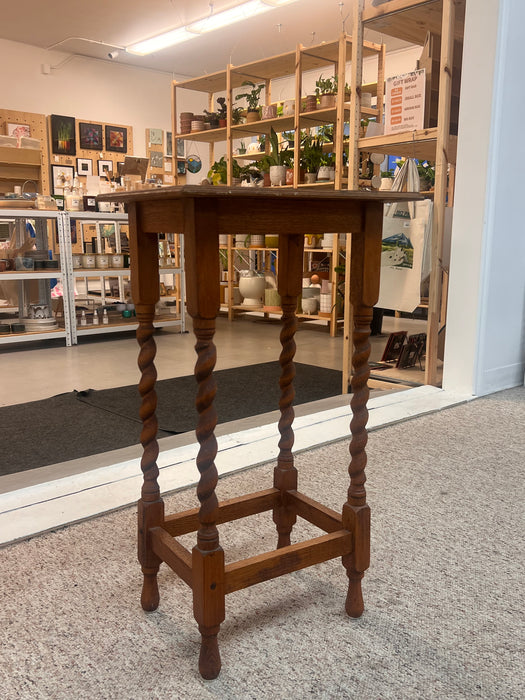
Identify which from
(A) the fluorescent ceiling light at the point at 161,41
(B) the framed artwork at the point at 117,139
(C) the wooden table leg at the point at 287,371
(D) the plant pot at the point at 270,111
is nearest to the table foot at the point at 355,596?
(C) the wooden table leg at the point at 287,371

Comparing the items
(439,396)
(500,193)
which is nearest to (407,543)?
(439,396)

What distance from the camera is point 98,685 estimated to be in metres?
1.00

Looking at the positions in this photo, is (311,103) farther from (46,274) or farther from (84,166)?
(84,166)

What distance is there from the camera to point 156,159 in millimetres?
11102

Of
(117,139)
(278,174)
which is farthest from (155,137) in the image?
(278,174)

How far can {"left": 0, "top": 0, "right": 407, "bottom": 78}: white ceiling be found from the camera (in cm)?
797

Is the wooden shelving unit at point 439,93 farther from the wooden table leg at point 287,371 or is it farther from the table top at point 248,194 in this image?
the table top at point 248,194

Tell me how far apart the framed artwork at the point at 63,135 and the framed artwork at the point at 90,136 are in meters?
0.16

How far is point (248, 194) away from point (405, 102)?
2485mm

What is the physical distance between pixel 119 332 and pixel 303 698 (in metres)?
5.40

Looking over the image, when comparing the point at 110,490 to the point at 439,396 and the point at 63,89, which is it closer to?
the point at 439,396

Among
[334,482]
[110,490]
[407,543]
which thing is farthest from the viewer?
[334,482]

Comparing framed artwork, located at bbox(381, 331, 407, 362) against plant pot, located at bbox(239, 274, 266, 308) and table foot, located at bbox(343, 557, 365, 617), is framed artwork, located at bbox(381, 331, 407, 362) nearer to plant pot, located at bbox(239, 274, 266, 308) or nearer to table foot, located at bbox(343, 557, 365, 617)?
table foot, located at bbox(343, 557, 365, 617)

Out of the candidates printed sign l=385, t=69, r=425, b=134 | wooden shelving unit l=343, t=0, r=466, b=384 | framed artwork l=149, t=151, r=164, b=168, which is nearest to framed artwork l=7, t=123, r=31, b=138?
framed artwork l=149, t=151, r=164, b=168
